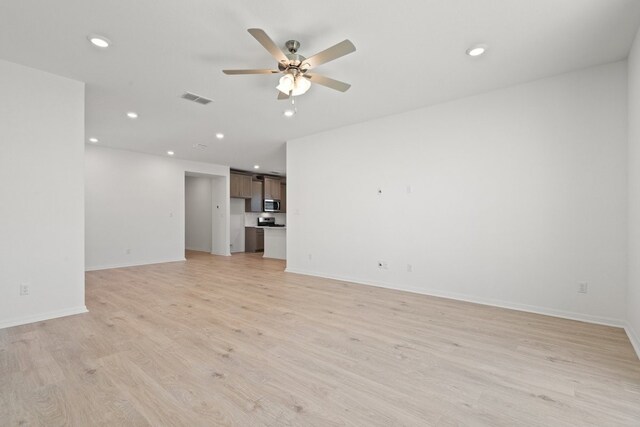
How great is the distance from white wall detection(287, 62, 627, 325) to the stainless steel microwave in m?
4.94

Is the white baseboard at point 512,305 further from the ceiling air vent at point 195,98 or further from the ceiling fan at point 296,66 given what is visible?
the ceiling air vent at point 195,98

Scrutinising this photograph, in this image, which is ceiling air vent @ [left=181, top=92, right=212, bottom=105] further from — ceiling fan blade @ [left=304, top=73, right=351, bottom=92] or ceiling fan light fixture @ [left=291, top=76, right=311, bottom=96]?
ceiling fan blade @ [left=304, top=73, right=351, bottom=92]

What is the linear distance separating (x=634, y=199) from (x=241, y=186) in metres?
8.59

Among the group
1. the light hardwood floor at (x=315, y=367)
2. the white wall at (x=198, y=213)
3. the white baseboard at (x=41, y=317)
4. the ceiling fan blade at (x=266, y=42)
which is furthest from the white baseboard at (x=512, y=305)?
the white wall at (x=198, y=213)

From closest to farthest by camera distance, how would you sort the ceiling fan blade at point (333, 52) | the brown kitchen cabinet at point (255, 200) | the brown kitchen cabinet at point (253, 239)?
1. the ceiling fan blade at point (333, 52)
2. the brown kitchen cabinet at point (253, 239)
3. the brown kitchen cabinet at point (255, 200)

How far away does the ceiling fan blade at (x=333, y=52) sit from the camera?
220 centimetres

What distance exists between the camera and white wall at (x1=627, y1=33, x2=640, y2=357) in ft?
7.88

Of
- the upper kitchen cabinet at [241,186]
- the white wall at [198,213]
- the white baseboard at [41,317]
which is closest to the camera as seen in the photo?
the white baseboard at [41,317]

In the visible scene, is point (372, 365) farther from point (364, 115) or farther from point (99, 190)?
point (99, 190)

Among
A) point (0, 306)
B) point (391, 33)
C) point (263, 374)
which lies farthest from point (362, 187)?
point (0, 306)

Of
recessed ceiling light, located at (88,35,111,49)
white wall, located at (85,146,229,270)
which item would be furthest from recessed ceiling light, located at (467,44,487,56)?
white wall, located at (85,146,229,270)

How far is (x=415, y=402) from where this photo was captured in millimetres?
1697

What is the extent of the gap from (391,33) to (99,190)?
6696 millimetres

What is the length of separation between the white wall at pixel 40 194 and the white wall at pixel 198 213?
19.0 ft
